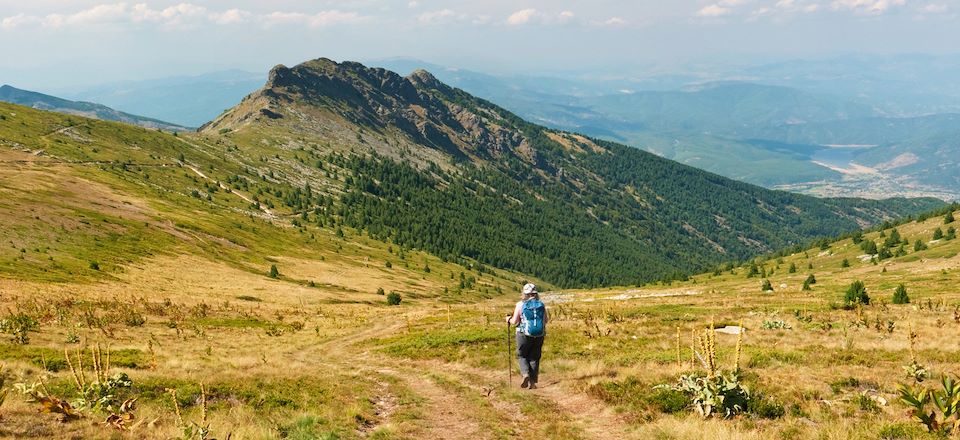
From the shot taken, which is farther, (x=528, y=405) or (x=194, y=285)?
(x=194, y=285)

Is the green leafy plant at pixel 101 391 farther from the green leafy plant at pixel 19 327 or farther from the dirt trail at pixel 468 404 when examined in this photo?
the green leafy plant at pixel 19 327

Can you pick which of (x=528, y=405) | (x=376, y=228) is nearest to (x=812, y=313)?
(x=528, y=405)

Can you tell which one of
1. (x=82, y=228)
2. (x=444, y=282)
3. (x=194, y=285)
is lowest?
(x=444, y=282)

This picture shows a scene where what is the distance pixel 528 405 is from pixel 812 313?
28599 millimetres

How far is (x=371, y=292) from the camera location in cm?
9238

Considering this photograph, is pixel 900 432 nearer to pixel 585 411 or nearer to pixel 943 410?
pixel 943 410

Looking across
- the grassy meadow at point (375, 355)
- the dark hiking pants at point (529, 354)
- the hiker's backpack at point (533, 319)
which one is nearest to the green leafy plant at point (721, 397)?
the grassy meadow at point (375, 355)

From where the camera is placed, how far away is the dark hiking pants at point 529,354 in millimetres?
17891

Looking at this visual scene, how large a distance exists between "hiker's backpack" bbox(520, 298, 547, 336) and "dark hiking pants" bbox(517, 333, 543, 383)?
383 mm

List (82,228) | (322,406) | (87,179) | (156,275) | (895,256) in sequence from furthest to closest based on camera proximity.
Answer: (87,179) < (895,256) < (82,228) < (156,275) < (322,406)

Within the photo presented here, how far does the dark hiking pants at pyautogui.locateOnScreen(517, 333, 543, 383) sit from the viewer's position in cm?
1789

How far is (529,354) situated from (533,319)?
176 centimetres

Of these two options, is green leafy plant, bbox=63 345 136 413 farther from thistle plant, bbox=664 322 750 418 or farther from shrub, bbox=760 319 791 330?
shrub, bbox=760 319 791 330

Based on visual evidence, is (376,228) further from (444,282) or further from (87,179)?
(87,179)
